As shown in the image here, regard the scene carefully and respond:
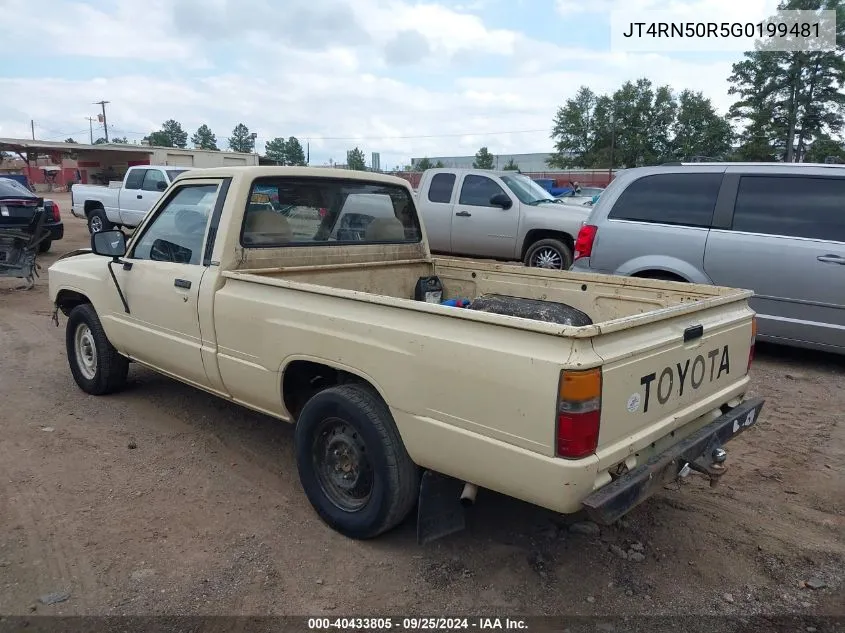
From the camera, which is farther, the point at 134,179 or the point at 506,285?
the point at 134,179

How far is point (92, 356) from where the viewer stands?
5.17 meters

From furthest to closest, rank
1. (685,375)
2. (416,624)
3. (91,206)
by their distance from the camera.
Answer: (91,206) → (685,375) → (416,624)

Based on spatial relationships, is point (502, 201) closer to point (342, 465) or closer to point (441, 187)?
point (441, 187)

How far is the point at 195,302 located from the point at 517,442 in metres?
2.31

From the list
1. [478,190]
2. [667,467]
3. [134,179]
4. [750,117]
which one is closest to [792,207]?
[667,467]

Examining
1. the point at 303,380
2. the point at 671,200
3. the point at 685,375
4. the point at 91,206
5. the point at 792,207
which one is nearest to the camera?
the point at 685,375

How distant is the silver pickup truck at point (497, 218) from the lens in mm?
10195

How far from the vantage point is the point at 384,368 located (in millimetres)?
2752

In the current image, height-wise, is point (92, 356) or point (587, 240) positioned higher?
point (587, 240)

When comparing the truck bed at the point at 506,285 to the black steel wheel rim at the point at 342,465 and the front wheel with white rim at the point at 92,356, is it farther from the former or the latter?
the front wheel with white rim at the point at 92,356

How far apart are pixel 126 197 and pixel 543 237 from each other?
35.1 feet

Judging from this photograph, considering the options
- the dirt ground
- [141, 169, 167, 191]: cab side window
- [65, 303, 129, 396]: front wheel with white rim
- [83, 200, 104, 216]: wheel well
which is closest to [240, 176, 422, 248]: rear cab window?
the dirt ground

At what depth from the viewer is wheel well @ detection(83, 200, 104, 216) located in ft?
54.1

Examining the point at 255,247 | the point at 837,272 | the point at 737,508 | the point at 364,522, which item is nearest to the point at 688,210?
the point at 837,272
